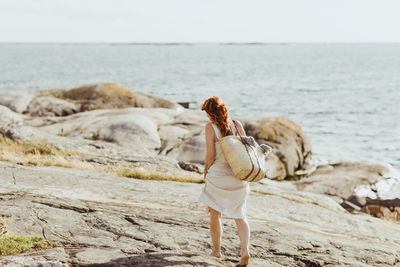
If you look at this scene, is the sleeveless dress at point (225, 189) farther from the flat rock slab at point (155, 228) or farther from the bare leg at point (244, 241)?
the flat rock slab at point (155, 228)

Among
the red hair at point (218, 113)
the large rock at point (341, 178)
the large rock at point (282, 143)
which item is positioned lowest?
the large rock at point (341, 178)

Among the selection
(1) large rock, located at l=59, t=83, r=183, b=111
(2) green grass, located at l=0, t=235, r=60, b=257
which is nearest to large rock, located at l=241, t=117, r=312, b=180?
(1) large rock, located at l=59, t=83, r=183, b=111

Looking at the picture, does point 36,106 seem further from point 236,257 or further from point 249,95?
point 249,95

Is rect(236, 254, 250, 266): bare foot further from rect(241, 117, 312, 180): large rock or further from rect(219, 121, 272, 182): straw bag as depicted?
rect(241, 117, 312, 180): large rock

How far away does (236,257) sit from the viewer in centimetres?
737

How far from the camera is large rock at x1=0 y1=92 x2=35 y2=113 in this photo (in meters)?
31.1

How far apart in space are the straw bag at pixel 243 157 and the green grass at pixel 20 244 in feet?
10.1

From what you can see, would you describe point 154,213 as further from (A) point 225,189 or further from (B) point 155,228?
(A) point 225,189

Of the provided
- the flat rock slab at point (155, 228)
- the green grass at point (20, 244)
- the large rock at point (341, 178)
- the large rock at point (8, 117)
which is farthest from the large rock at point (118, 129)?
the green grass at point (20, 244)

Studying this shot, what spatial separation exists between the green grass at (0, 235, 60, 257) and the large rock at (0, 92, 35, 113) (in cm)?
2598

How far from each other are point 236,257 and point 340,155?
2344 cm

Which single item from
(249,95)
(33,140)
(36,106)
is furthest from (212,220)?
(249,95)

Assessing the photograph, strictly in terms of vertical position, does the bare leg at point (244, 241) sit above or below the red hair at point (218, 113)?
below

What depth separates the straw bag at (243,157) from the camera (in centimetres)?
623
